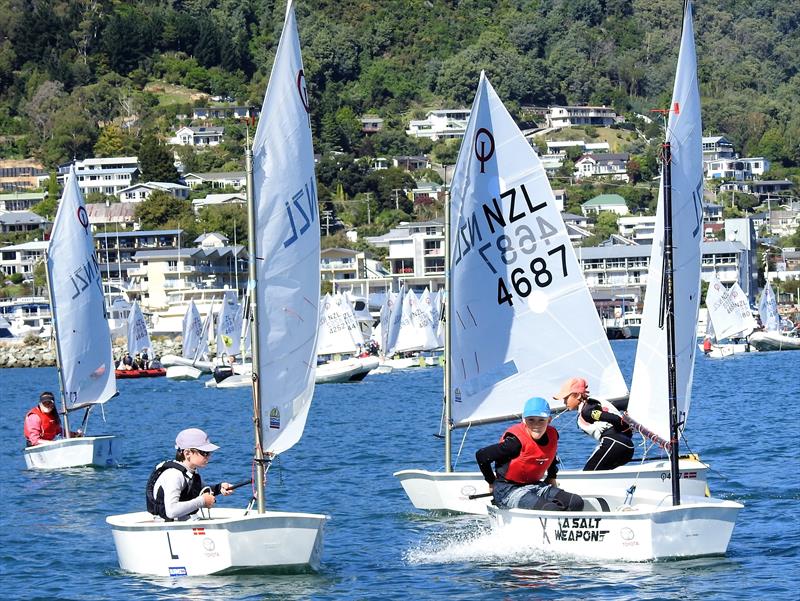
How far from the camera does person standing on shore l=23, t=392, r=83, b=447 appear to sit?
29219 millimetres

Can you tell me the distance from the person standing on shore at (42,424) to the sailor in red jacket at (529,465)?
13.2m

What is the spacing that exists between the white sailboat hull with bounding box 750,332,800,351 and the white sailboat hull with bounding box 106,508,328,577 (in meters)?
79.6

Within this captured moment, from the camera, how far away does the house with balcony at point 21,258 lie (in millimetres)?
154125

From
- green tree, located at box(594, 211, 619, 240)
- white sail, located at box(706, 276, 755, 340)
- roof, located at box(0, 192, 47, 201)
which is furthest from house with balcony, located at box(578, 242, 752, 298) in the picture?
roof, located at box(0, 192, 47, 201)

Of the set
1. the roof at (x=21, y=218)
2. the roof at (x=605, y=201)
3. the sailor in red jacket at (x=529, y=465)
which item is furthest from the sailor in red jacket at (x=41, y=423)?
the roof at (x=605, y=201)

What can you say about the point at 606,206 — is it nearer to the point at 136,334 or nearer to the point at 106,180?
the point at 106,180

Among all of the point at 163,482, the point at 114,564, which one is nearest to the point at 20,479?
the point at 114,564

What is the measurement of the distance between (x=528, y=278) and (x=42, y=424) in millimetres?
10997

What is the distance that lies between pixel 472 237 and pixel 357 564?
5.57 meters

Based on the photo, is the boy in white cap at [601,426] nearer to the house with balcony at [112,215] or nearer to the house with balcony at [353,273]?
the house with balcony at [353,273]

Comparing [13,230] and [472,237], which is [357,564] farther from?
[13,230]

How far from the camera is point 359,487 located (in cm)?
2697

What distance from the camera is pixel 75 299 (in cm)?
3234

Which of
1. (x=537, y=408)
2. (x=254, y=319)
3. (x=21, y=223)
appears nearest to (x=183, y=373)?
(x=254, y=319)
